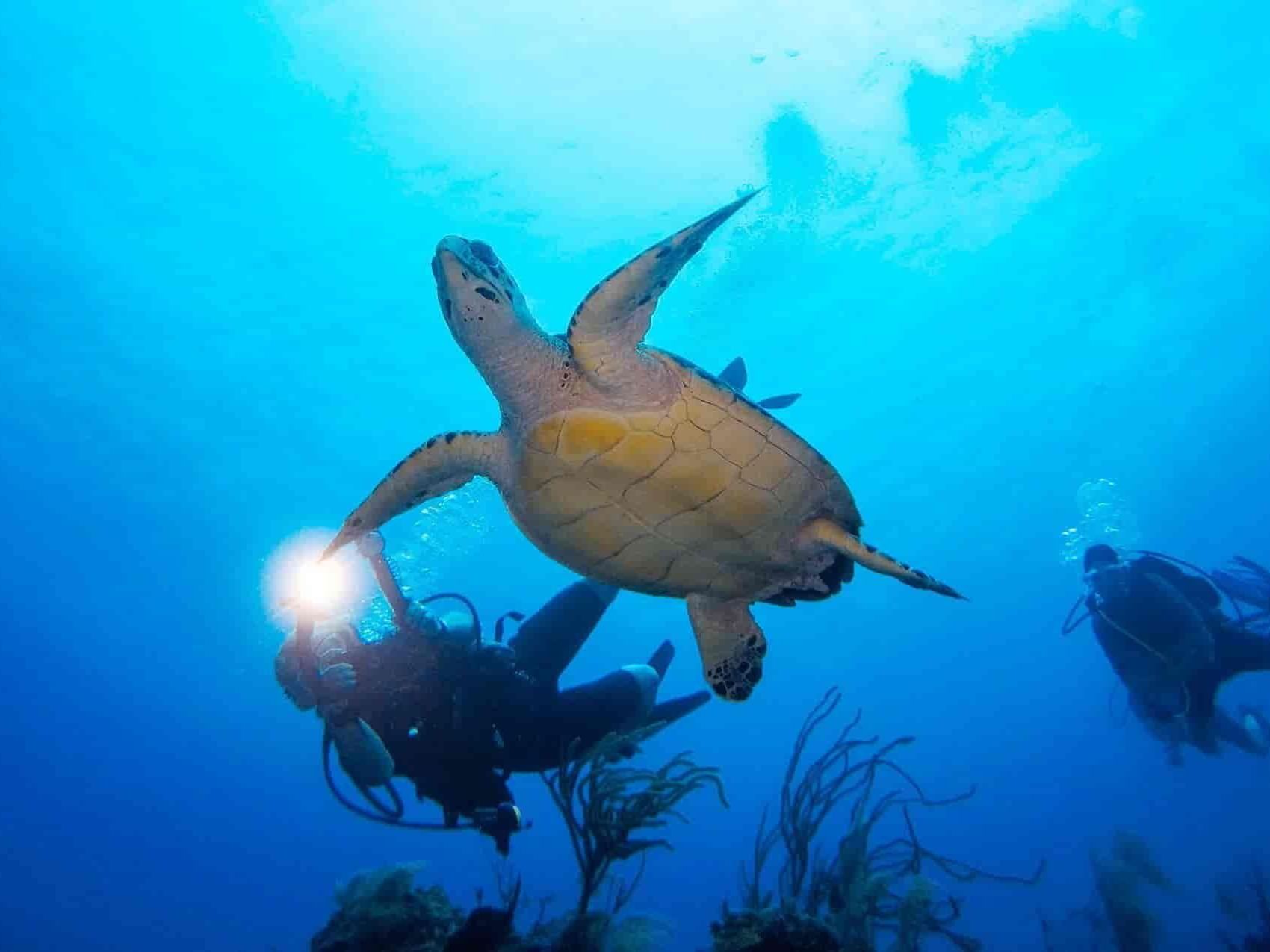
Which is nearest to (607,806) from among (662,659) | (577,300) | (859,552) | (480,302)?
(859,552)

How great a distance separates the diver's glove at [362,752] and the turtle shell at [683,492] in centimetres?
243

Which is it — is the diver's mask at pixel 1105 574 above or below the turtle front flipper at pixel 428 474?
above

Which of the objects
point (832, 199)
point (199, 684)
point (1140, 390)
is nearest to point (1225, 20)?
point (832, 199)

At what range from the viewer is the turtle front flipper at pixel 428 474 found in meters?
4.05

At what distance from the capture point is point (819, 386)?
2736cm

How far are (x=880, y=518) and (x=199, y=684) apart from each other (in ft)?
165

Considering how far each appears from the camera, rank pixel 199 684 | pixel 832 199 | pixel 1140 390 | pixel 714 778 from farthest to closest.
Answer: pixel 199 684 < pixel 1140 390 < pixel 832 199 < pixel 714 778

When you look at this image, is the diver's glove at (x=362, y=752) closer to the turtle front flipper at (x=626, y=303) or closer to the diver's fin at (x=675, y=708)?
the diver's fin at (x=675, y=708)

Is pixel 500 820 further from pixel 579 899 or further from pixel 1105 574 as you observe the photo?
pixel 1105 574

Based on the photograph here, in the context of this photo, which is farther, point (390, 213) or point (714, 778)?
point (390, 213)

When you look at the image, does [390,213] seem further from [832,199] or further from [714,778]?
[714,778]

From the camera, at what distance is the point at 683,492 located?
12.3 feet

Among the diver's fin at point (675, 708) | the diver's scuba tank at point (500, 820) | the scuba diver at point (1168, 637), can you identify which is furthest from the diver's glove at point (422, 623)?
the scuba diver at point (1168, 637)

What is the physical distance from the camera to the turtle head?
314 cm
